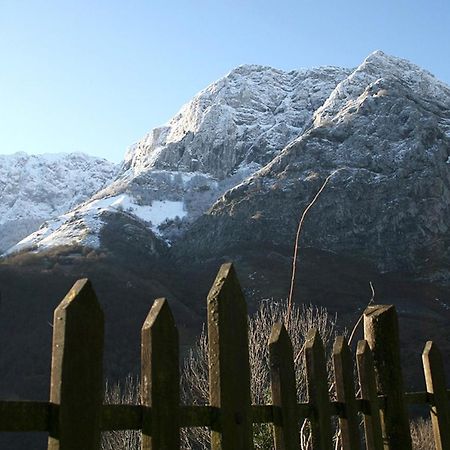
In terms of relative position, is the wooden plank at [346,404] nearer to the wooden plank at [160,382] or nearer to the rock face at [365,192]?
the wooden plank at [160,382]

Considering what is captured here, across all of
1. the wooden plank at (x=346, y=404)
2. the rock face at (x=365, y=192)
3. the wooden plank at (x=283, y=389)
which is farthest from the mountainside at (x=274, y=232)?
the wooden plank at (x=283, y=389)

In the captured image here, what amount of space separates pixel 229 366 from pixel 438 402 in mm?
2437

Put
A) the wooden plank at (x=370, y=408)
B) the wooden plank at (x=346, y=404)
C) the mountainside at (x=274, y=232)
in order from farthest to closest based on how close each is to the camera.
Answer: the mountainside at (x=274, y=232), the wooden plank at (x=370, y=408), the wooden plank at (x=346, y=404)

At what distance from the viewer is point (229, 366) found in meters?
2.50

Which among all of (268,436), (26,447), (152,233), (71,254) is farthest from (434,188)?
(268,436)

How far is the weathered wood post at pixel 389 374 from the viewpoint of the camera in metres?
3.69

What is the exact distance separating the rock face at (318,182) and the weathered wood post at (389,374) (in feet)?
297

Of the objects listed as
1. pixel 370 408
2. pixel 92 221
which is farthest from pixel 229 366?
pixel 92 221

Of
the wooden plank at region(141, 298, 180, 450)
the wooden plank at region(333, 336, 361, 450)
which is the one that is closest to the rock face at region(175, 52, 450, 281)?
the wooden plank at region(333, 336, 361, 450)

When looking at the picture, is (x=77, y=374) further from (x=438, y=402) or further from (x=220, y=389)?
(x=438, y=402)

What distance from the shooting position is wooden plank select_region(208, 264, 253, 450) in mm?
2424

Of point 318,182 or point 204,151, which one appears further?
point 204,151

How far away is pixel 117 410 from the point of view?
6.66 ft

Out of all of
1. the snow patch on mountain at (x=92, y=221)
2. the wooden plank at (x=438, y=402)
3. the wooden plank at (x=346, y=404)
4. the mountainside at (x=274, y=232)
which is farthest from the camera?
the snow patch on mountain at (x=92, y=221)
